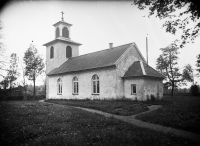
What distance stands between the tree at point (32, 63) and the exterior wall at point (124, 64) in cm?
2311

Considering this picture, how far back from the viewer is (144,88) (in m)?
19.2

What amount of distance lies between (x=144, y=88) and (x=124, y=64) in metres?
4.48

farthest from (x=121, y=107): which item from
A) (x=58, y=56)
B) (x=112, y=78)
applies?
(x=58, y=56)

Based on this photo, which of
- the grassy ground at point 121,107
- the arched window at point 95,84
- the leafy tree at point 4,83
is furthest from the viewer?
the arched window at point 95,84

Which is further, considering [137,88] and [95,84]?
[95,84]

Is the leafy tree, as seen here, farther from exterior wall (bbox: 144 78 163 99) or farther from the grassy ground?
exterior wall (bbox: 144 78 163 99)

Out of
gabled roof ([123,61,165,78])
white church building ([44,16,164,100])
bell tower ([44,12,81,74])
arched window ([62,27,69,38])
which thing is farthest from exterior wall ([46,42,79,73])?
gabled roof ([123,61,165,78])

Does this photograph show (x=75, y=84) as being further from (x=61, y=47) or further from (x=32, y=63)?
A: (x=32, y=63)

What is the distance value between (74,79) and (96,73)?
5456 mm

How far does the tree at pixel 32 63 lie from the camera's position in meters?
35.6

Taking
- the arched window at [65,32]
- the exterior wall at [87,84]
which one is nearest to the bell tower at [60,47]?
the arched window at [65,32]

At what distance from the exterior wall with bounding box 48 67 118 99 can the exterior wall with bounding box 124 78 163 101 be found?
5.77 feet

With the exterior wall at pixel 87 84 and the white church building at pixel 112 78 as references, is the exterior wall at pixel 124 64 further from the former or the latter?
the exterior wall at pixel 87 84

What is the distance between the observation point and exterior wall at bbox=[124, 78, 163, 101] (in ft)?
62.9
